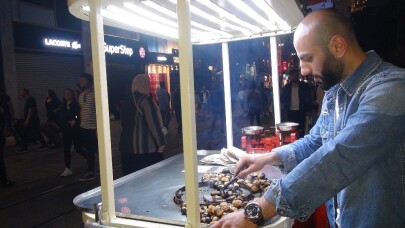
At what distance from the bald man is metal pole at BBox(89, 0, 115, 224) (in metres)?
A: 0.60

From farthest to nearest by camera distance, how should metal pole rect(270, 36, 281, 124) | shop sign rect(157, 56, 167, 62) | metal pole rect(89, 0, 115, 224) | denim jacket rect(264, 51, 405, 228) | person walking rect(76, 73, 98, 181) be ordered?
shop sign rect(157, 56, 167, 62) < person walking rect(76, 73, 98, 181) < metal pole rect(270, 36, 281, 124) < metal pole rect(89, 0, 115, 224) < denim jacket rect(264, 51, 405, 228)

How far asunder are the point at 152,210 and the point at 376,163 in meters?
1.39

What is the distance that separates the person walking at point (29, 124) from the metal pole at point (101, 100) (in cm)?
1051

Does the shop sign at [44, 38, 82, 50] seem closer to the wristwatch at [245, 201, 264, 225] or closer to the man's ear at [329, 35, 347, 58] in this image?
the man's ear at [329, 35, 347, 58]

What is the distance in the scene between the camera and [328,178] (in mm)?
1466

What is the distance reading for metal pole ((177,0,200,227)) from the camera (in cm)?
148

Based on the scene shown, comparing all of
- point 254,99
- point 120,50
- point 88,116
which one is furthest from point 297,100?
point 120,50

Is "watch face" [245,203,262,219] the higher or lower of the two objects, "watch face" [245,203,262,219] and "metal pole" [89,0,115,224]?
the lower

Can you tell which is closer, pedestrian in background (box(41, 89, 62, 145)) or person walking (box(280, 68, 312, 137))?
person walking (box(280, 68, 312, 137))

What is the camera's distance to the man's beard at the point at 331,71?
5.95 feet

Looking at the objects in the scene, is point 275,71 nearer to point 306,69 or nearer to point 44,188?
point 306,69

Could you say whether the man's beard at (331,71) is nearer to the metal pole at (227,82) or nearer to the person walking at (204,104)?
the metal pole at (227,82)

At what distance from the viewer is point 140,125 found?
5520 mm

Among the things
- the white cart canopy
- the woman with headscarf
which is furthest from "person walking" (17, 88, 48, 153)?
the white cart canopy
